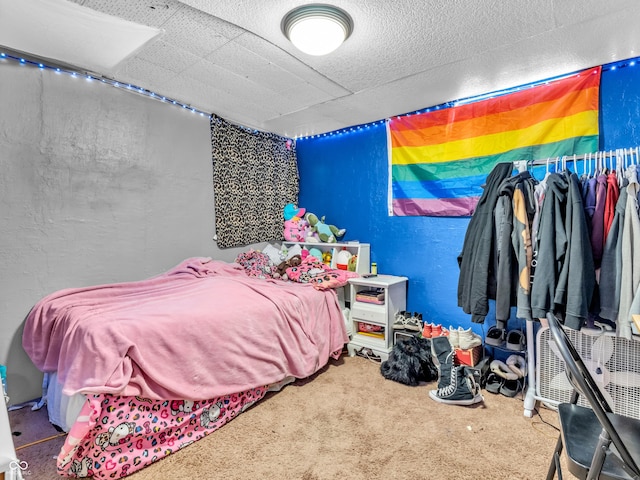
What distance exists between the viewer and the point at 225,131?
3.43m

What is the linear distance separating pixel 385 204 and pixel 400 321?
1.21 meters

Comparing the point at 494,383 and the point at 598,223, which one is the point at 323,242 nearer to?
the point at 494,383

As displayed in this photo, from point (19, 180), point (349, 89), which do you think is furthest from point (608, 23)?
point (19, 180)

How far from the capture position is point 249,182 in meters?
3.65

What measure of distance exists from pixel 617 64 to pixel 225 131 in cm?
326

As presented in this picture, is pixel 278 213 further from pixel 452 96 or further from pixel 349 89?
pixel 452 96

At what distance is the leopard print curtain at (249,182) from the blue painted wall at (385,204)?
34 cm

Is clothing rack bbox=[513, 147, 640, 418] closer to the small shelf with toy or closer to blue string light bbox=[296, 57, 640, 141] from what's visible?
blue string light bbox=[296, 57, 640, 141]

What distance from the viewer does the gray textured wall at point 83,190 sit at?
7.34ft

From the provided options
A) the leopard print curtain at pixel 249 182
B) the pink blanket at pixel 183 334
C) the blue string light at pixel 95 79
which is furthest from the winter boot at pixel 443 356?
the blue string light at pixel 95 79

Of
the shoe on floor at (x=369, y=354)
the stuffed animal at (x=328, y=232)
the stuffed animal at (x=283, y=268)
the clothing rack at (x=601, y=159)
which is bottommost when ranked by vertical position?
the shoe on floor at (x=369, y=354)

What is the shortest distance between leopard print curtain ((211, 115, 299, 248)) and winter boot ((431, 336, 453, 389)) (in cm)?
218

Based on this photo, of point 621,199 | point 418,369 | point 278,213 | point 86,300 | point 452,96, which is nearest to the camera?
point 621,199

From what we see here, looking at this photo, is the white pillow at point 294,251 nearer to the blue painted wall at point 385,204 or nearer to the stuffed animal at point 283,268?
the stuffed animal at point 283,268
